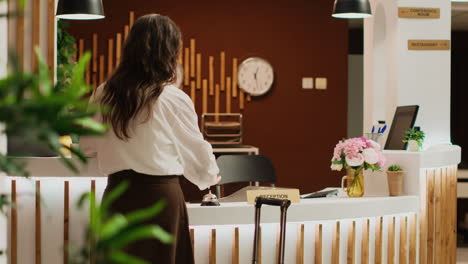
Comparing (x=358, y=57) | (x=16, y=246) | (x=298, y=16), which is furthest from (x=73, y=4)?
(x=358, y=57)

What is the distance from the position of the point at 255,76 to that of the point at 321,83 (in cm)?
83

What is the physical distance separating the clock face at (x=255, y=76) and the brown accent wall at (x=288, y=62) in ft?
0.29

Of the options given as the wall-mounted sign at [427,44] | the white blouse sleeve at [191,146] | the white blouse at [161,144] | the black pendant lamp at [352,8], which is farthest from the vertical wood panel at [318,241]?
the wall-mounted sign at [427,44]

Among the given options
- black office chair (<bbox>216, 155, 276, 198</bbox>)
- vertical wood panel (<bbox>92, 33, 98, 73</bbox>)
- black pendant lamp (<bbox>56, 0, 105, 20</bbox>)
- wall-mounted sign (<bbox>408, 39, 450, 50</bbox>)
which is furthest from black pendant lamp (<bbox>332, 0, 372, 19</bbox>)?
vertical wood panel (<bbox>92, 33, 98, 73</bbox>)

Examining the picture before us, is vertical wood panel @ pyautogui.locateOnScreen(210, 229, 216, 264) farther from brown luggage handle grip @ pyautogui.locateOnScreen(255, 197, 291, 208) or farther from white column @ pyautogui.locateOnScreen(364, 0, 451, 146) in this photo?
white column @ pyautogui.locateOnScreen(364, 0, 451, 146)

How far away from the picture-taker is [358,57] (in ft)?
38.4

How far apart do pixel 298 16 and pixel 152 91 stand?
640 centimetres

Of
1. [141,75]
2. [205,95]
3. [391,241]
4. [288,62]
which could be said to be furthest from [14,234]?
[288,62]

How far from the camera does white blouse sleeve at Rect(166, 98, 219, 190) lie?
113 inches

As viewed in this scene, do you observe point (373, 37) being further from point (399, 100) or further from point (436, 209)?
point (436, 209)

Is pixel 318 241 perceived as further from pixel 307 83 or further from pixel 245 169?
pixel 307 83

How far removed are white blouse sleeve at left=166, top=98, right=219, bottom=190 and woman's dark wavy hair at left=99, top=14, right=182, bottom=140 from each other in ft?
0.45

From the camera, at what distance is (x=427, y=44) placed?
519 cm

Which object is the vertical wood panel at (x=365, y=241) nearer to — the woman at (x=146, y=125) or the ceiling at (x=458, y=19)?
A: the woman at (x=146, y=125)
